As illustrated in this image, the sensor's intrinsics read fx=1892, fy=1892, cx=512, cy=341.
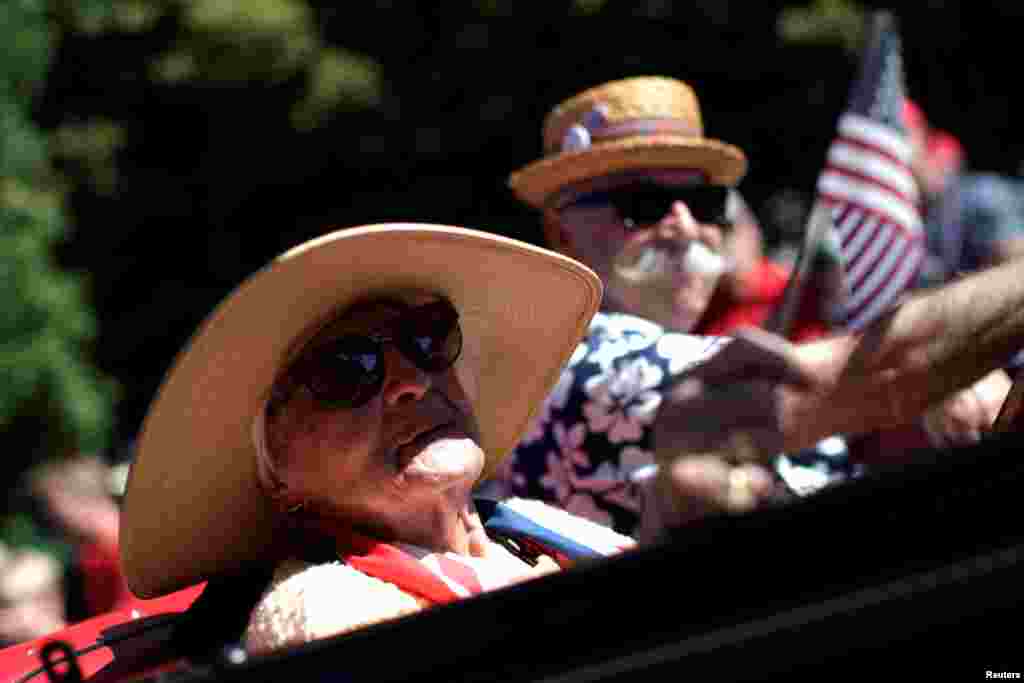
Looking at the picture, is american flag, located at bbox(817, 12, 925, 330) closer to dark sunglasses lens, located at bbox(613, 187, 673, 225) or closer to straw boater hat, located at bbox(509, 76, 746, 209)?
straw boater hat, located at bbox(509, 76, 746, 209)

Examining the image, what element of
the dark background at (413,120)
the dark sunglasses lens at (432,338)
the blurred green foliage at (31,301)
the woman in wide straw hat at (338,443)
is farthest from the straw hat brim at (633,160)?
the dark background at (413,120)

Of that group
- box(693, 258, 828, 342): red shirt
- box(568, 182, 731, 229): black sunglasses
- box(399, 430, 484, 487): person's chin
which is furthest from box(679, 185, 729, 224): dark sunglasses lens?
box(399, 430, 484, 487): person's chin

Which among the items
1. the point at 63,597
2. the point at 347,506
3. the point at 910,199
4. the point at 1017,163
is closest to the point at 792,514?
the point at 347,506

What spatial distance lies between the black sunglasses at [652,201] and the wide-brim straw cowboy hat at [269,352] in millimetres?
1270

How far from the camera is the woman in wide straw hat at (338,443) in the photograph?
270 centimetres

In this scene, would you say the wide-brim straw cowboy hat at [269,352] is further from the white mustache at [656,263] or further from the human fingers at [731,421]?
the white mustache at [656,263]

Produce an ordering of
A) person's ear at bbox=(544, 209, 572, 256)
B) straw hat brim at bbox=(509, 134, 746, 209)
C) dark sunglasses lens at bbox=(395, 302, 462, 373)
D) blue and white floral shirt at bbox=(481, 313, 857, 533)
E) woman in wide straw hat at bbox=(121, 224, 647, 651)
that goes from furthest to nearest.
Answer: person's ear at bbox=(544, 209, 572, 256) < straw hat brim at bbox=(509, 134, 746, 209) < blue and white floral shirt at bbox=(481, 313, 857, 533) < dark sunglasses lens at bbox=(395, 302, 462, 373) < woman in wide straw hat at bbox=(121, 224, 647, 651)

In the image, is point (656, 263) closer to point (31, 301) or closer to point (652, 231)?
point (652, 231)

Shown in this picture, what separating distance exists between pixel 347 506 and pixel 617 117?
190 centimetres

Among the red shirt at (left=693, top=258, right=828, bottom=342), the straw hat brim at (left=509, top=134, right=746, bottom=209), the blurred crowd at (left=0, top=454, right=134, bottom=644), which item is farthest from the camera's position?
the red shirt at (left=693, top=258, right=828, bottom=342)

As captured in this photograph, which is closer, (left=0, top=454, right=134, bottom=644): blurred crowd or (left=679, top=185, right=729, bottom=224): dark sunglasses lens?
(left=679, top=185, right=729, bottom=224): dark sunglasses lens

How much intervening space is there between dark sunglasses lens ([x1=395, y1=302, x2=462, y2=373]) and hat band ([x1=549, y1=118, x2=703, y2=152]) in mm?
1640

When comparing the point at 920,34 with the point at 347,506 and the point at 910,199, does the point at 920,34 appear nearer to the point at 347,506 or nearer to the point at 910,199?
the point at 910,199

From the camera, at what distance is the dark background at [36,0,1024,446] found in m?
11.2
